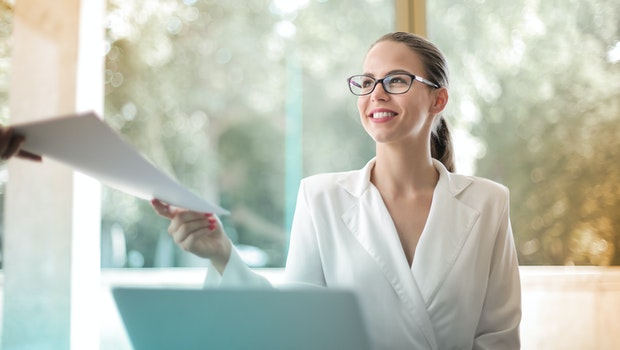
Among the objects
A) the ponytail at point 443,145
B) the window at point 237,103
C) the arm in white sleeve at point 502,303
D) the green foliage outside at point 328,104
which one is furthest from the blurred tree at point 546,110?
the arm in white sleeve at point 502,303

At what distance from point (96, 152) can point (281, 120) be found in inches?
75.6

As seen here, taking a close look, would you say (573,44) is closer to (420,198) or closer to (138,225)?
(420,198)

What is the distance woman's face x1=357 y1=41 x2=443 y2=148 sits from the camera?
A: 150 cm

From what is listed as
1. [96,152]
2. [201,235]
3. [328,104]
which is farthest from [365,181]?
[328,104]

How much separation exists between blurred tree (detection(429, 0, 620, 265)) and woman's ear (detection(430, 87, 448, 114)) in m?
1.01

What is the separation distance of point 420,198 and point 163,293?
947mm

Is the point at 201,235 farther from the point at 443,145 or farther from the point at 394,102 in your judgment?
the point at 443,145

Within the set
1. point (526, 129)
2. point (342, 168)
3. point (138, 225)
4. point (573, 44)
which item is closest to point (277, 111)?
point (342, 168)

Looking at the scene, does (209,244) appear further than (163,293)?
Yes

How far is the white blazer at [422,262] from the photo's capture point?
141 centimetres

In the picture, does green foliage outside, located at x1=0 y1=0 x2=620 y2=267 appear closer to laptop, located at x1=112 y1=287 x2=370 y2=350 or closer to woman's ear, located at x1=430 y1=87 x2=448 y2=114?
woman's ear, located at x1=430 y1=87 x2=448 y2=114

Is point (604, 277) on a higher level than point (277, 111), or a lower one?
lower

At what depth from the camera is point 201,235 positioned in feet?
3.91

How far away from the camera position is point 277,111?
2754mm
